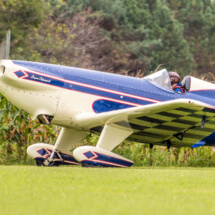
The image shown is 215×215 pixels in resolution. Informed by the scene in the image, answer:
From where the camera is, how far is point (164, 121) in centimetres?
848

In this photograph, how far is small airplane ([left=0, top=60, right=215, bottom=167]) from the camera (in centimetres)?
834

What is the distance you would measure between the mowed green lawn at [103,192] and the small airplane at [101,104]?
1.21 metres

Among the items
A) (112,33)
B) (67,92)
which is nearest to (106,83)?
(67,92)

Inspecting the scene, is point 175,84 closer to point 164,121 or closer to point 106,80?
point 164,121

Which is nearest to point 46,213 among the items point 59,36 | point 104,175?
point 104,175

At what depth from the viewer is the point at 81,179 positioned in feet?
21.1

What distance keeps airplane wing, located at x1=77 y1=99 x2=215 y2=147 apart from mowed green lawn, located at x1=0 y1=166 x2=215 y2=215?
3.69 ft

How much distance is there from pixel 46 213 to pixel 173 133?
5150mm

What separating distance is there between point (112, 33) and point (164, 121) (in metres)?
35.4

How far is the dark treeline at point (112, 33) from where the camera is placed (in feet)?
99.9

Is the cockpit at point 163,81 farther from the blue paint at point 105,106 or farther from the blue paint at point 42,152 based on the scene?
the blue paint at point 42,152

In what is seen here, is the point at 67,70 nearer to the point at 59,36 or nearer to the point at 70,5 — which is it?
the point at 59,36

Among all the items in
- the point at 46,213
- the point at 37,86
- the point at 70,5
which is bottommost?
the point at 46,213

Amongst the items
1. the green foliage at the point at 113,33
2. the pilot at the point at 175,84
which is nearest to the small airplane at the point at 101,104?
the pilot at the point at 175,84
